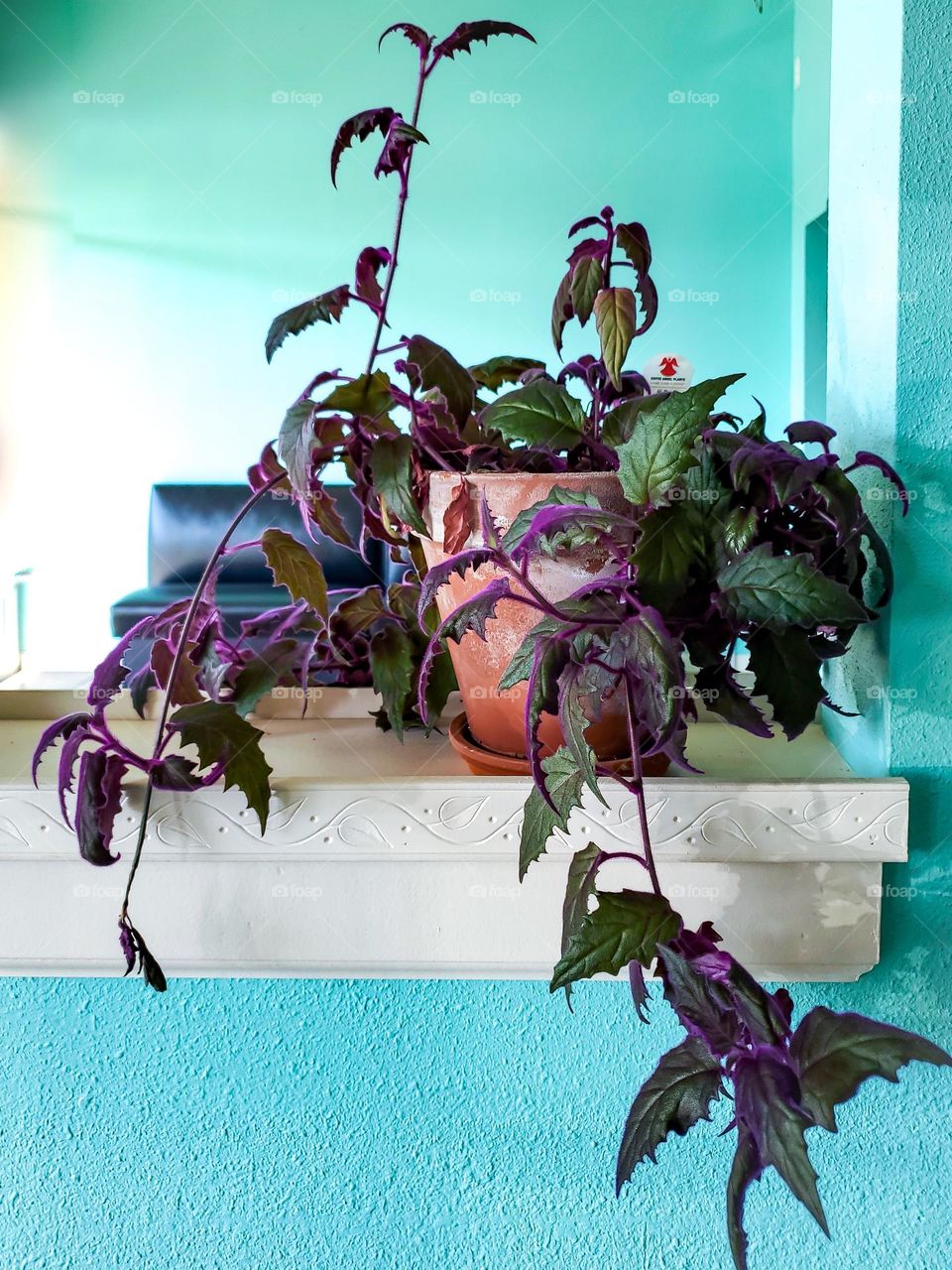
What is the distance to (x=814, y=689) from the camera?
0.64m

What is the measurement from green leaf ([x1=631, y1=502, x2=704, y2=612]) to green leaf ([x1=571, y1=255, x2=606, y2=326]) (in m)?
0.17

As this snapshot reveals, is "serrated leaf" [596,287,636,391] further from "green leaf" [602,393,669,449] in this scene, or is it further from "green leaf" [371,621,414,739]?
"green leaf" [371,621,414,739]

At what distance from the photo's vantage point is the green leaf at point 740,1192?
482mm

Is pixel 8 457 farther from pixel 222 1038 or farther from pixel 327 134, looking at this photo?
pixel 222 1038

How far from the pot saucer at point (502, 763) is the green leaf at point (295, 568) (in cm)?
14

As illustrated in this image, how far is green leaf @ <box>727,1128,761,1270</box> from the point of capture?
48cm

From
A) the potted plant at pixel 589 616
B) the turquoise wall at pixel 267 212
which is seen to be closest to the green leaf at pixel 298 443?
the potted plant at pixel 589 616

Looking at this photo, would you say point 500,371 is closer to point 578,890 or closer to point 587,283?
point 587,283

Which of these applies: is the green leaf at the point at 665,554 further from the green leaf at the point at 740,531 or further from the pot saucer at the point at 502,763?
the pot saucer at the point at 502,763

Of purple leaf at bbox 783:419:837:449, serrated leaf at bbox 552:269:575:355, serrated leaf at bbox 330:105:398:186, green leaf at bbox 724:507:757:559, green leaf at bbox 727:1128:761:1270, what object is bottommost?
green leaf at bbox 727:1128:761:1270

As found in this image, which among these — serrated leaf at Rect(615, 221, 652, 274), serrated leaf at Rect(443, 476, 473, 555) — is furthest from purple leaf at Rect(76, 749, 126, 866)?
serrated leaf at Rect(615, 221, 652, 274)

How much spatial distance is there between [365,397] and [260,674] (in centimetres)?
22

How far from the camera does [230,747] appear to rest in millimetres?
676

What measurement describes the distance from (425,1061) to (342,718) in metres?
0.31
